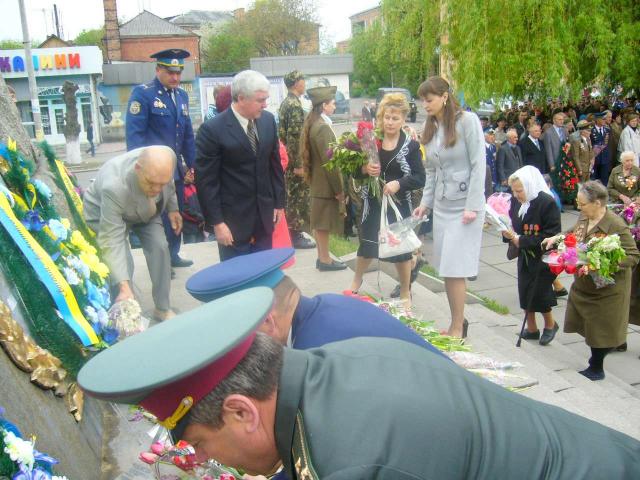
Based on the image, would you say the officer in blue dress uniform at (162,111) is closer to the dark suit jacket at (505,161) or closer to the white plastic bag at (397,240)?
the white plastic bag at (397,240)

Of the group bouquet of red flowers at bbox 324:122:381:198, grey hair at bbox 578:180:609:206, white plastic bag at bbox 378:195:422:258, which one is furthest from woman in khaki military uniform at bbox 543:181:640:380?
bouquet of red flowers at bbox 324:122:381:198

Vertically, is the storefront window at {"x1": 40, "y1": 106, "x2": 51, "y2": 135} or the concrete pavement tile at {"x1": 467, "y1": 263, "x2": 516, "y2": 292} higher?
the storefront window at {"x1": 40, "y1": 106, "x2": 51, "y2": 135}

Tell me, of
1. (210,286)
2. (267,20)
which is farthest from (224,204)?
(267,20)

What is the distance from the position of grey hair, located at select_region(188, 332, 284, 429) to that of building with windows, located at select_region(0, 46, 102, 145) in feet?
120

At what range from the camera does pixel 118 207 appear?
4.45 meters

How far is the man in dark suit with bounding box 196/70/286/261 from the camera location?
15.6ft

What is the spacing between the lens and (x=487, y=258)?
921 centimetres

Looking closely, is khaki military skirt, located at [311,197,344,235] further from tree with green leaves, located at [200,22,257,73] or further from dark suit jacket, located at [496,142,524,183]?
tree with green leaves, located at [200,22,257,73]

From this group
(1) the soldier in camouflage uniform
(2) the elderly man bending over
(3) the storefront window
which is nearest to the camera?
(2) the elderly man bending over

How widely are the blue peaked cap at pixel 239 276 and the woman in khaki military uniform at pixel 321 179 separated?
3555mm

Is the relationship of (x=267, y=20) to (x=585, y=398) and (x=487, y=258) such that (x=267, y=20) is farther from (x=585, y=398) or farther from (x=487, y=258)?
(x=585, y=398)

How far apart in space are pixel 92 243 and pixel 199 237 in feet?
7.18

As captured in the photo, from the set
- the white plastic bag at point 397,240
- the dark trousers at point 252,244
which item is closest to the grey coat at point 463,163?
the white plastic bag at point 397,240

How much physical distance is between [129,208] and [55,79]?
3591 cm
